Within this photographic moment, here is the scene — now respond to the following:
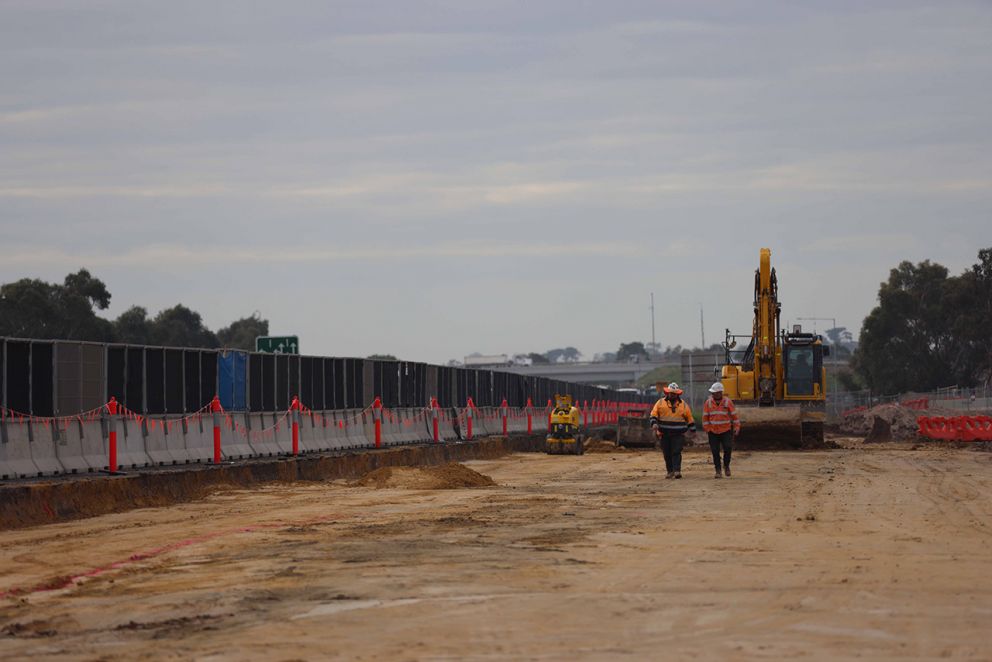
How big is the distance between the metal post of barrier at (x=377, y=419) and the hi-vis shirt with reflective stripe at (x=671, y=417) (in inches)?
482

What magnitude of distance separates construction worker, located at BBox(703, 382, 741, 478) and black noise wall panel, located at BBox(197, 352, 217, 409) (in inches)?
367

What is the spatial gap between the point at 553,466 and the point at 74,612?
1015 inches

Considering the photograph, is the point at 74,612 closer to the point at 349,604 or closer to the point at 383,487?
the point at 349,604

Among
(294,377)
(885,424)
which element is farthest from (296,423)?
(885,424)

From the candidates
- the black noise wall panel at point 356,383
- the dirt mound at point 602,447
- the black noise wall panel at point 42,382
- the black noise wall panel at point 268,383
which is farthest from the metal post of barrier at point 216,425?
the dirt mound at point 602,447

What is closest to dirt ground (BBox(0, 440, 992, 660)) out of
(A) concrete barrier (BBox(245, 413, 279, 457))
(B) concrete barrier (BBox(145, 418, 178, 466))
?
(B) concrete barrier (BBox(145, 418, 178, 466))

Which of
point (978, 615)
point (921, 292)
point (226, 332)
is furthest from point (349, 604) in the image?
point (226, 332)

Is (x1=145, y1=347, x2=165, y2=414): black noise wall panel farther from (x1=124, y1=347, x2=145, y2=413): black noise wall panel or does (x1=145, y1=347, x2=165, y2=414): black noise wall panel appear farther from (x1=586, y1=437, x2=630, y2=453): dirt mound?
(x1=586, y1=437, x2=630, y2=453): dirt mound

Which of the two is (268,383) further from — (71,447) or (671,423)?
(71,447)

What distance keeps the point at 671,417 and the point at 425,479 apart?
436 centimetres

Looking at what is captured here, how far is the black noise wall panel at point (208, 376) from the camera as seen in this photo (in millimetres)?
30812

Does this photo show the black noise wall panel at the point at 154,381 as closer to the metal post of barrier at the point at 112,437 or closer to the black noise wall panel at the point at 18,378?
the metal post of barrier at the point at 112,437

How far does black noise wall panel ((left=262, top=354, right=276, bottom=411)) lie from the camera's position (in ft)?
111

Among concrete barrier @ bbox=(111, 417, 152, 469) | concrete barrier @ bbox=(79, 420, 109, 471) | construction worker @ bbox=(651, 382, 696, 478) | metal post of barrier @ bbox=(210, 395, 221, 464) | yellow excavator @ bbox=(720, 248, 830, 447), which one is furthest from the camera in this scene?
yellow excavator @ bbox=(720, 248, 830, 447)
